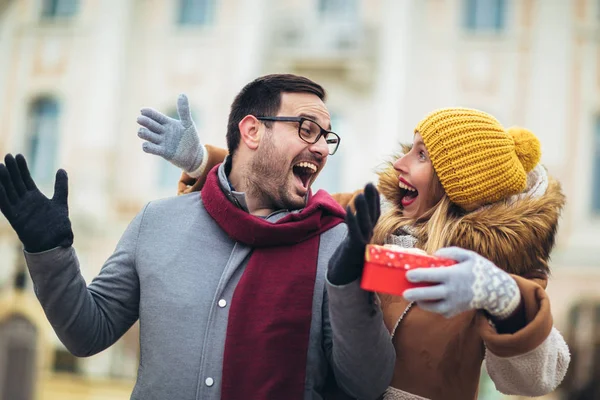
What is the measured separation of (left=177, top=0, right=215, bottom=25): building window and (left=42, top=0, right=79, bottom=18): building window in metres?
2.04

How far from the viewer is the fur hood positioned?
2.36 meters

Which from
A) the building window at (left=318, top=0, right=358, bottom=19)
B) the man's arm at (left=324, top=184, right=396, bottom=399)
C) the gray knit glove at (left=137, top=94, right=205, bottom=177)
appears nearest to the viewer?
the man's arm at (left=324, top=184, right=396, bottom=399)

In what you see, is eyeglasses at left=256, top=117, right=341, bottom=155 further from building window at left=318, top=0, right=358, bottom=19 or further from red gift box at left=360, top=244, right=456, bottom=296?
building window at left=318, top=0, right=358, bottom=19

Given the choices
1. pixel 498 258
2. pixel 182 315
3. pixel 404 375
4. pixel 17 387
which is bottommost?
pixel 17 387

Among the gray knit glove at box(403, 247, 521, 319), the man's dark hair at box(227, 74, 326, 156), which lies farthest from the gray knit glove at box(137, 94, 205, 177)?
the gray knit glove at box(403, 247, 521, 319)

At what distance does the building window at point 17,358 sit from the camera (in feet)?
44.1

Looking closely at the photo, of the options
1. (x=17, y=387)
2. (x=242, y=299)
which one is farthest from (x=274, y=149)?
Result: (x=17, y=387)

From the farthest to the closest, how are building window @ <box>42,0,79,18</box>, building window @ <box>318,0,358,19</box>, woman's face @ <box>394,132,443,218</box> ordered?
building window @ <box>42,0,79,18</box>
building window @ <box>318,0,358,19</box>
woman's face @ <box>394,132,443,218</box>

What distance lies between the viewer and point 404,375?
8.07 ft

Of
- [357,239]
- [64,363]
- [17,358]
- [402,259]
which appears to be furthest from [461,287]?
[17,358]

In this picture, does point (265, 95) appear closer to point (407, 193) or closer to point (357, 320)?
point (407, 193)

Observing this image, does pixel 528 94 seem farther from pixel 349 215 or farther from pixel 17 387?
pixel 349 215

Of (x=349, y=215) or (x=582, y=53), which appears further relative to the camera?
(x=582, y=53)

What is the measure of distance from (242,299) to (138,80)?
13.7m
